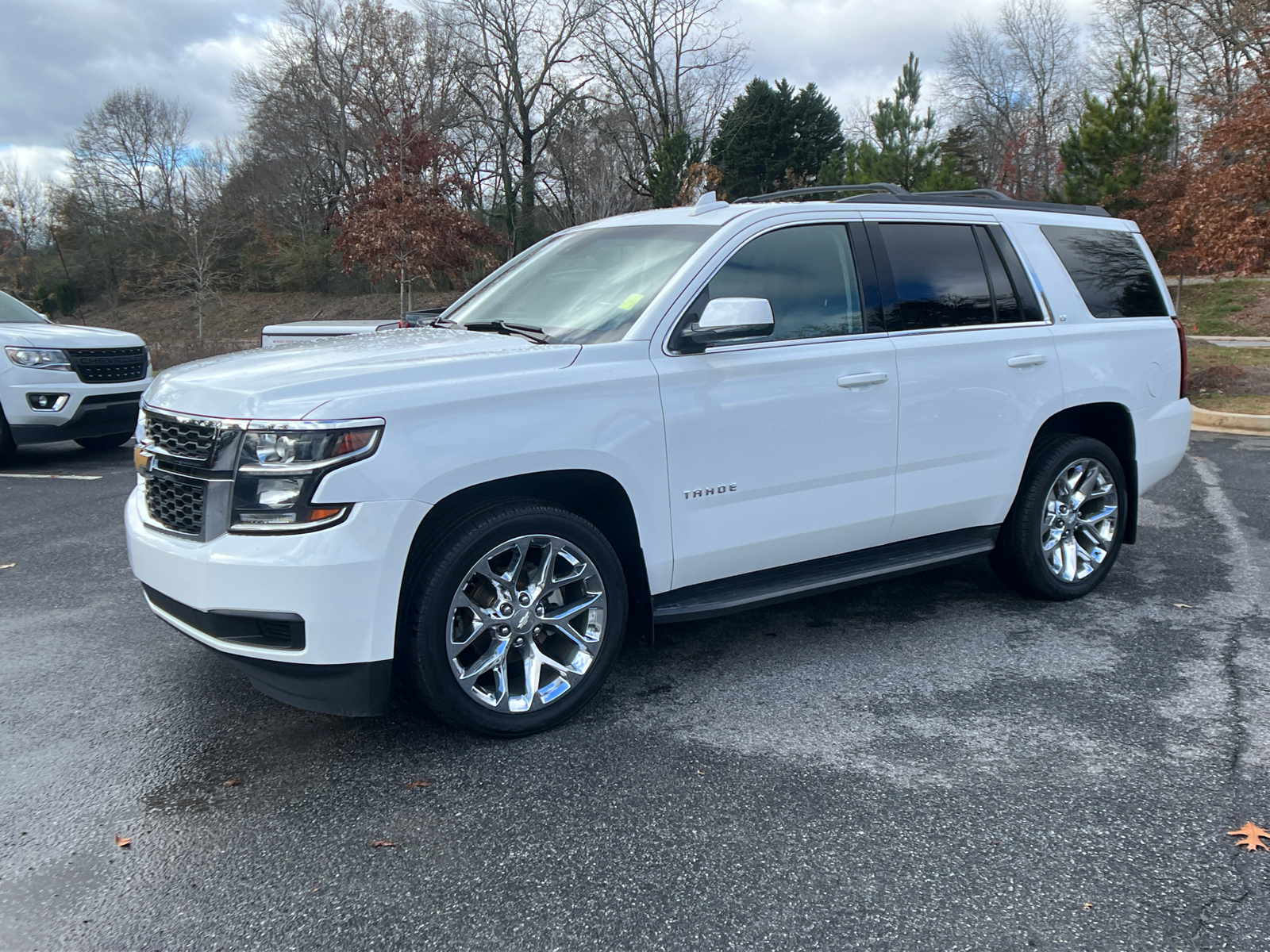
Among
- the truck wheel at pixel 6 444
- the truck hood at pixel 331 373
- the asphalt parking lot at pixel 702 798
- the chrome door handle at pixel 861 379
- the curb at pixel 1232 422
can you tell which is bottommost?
the asphalt parking lot at pixel 702 798

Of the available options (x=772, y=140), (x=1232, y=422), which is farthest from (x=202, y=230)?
(x=1232, y=422)

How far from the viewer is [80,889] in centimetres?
261

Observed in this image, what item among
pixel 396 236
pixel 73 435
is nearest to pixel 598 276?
pixel 73 435

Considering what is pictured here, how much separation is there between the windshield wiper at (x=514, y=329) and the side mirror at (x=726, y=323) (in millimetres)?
543

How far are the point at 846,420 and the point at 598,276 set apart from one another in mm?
1238

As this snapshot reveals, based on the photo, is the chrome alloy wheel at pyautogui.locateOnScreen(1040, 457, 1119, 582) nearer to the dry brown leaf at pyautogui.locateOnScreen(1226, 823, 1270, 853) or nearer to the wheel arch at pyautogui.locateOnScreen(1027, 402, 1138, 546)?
the wheel arch at pyautogui.locateOnScreen(1027, 402, 1138, 546)

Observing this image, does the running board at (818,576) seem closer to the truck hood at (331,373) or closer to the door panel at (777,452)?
the door panel at (777,452)

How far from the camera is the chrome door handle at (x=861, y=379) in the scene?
3.97 m

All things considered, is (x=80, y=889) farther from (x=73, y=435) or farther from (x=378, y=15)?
(x=378, y=15)

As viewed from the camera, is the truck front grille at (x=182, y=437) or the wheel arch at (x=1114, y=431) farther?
the wheel arch at (x=1114, y=431)

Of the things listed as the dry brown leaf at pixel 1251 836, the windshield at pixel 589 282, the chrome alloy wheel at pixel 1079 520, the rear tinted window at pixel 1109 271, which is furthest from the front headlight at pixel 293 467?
the rear tinted window at pixel 1109 271

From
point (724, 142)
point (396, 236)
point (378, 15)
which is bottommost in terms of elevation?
point (396, 236)

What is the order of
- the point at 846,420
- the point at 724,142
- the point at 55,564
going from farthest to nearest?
1. the point at 724,142
2. the point at 55,564
3. the point at 846,420

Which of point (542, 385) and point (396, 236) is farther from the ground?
point (396, 236)
